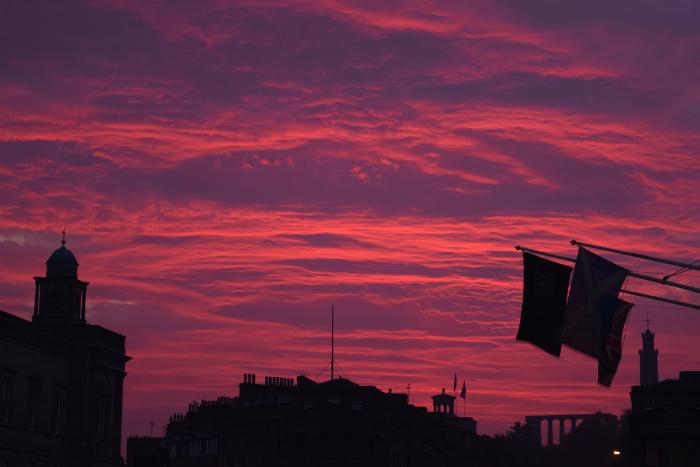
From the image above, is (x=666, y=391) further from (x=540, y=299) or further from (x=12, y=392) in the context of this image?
(x=540, y=299)

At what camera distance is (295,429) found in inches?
5586

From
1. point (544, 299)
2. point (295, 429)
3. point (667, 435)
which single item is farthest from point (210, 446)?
point (544, 299)

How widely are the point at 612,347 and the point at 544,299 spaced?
2.85 metres

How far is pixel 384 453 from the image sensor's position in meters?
148

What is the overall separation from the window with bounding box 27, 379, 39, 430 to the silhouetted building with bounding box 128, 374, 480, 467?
147ft

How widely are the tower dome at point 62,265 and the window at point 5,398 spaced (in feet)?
56.3

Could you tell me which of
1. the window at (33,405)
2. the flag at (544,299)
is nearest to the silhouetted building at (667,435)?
the window at (33,405)

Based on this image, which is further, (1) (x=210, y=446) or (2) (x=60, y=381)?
(1) (x=210, y=446)

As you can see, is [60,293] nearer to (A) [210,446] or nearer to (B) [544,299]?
(A) [210,446]

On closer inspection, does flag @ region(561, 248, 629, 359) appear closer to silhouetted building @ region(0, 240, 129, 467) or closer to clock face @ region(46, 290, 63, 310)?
silhouetted building @ region(0, 240, 129, 467)

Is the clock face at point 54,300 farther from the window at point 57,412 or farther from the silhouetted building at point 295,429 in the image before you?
the silhouetted building at point 295,429

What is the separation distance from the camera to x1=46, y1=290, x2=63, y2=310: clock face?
111 m

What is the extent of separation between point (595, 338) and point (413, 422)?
144 m

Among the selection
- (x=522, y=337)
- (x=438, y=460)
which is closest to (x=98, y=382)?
(x=522, y=337)
